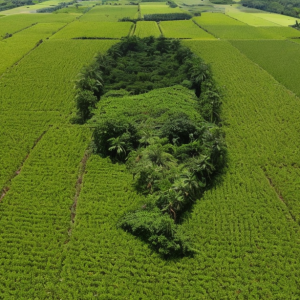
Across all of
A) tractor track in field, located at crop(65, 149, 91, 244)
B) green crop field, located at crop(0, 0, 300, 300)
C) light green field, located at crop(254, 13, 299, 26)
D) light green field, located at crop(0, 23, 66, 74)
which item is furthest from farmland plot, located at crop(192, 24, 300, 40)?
tractor track in field, located at crop(65, 149, 91, 244)

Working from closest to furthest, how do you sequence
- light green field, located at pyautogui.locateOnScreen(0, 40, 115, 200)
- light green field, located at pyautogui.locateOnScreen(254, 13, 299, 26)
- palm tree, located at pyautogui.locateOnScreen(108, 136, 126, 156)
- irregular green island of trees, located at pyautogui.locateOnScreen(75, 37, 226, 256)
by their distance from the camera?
irregular green island of trees, located at pyautogui.locateOnScreen(75, 37, 226, 256) → palm tree, located at pyautogui.locateOnScreen(108, 136, 126, 156) → light green field, located at pyautogui.locateOnScreen(0, 40, 115, 200) → light green field, located at pyautogui.locateOnScreen(254, 13, 299, 26)

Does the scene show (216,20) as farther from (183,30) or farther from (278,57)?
(278,57)

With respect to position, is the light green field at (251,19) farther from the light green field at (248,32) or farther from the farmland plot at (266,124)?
the farmland plot at (266,124)

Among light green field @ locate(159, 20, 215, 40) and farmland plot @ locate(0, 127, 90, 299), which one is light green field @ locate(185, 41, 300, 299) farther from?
light green field @ locate(159, 20, 215, 40)

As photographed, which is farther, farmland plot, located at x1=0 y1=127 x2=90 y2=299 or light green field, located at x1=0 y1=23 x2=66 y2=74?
light green field, located at x1=0 y1=23 x2=66 y2=74

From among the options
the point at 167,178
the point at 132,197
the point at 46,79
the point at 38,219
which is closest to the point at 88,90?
the point at 46,79

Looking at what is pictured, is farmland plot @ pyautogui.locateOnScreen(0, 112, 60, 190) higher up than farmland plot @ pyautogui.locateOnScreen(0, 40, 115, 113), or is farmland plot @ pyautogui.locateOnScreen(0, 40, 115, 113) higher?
farmland plot @ pyautogui.locateOnScreen(0, 40, 115, 113)

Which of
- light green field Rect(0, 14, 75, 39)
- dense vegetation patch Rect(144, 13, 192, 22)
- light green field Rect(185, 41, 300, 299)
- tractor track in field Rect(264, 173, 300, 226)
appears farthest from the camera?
dense vegetation patch Rect(144, 13, 192, 22)
